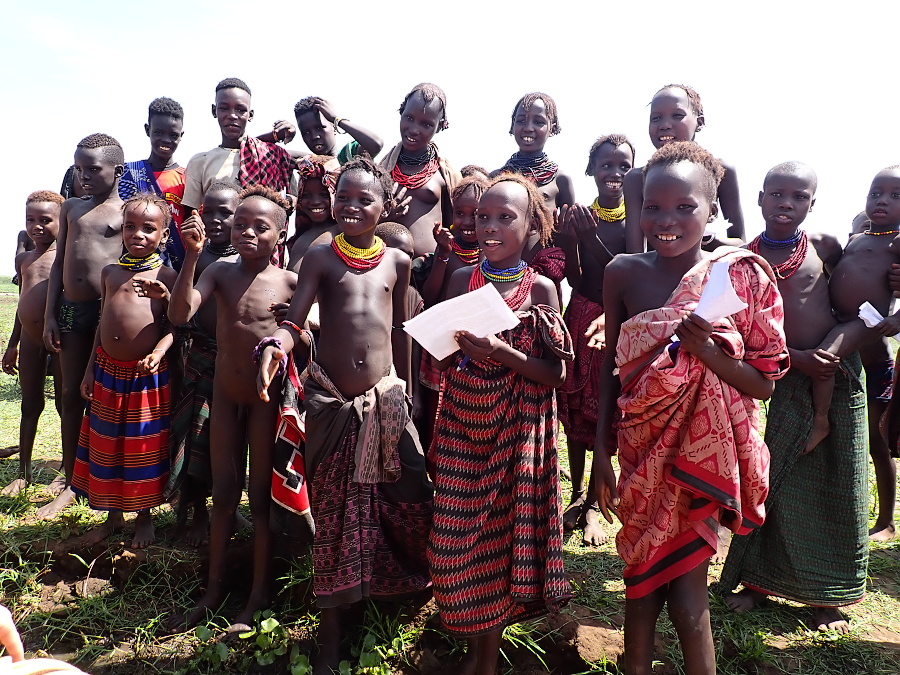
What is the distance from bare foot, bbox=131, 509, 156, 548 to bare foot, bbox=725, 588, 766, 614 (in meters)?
3.16

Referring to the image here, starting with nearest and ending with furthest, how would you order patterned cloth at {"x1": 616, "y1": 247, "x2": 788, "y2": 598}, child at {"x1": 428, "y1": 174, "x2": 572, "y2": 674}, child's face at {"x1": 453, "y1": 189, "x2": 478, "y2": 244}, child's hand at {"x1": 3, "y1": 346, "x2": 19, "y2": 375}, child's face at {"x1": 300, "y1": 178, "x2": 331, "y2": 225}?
patterned cloth at {"x1": 616, "y1": 247, "x2": 788, "y2": 598} → child at {"x1": 428, "y1": 174, "x2": 572, "y2": 674} → child's face at {"x1": 453, "y1": 189, "x2": 478, "y2": 244} → child's face at {"x1": 300, "y1": 178, "x2": 331, "y2": 225} → child's hand at {"x1": 3, "y1": 346, "x2": 19, "y2": 375}

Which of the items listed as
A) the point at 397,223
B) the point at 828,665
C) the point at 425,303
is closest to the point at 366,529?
the point at 425,303

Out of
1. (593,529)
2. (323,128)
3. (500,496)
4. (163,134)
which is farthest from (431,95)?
(593,529)

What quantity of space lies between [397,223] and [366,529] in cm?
187

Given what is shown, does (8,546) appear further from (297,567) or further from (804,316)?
(804,316)

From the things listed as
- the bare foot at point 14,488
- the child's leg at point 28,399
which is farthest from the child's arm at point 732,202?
the bare foot at point 14,488

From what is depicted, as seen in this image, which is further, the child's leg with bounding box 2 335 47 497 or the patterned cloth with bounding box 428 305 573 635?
the child's leg with bounding box 2 335 47 497

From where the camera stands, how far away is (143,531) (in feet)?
12.0

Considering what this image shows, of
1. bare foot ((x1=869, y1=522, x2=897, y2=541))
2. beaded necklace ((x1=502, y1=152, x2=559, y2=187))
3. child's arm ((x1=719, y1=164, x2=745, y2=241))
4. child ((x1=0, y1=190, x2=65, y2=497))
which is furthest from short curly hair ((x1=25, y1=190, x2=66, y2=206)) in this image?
bare foot ((x1=869, y1=522, x2=897, y2=541))

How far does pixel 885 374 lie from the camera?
420 cm

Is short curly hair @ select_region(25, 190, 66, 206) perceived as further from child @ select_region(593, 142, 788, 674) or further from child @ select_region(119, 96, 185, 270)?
child @ select_region(593, 142, 788, 674)

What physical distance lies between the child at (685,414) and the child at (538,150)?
1.84 m

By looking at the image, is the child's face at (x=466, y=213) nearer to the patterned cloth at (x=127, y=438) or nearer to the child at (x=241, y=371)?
the child at (x=241, y=371)

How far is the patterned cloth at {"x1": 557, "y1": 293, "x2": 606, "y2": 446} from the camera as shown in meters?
3.90
